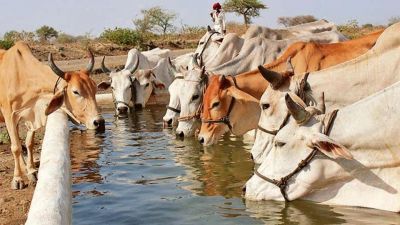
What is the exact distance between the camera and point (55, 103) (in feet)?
24.5

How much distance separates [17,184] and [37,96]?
4.04 ft

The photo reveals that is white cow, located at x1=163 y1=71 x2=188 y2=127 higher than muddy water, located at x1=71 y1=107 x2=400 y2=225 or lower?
higher

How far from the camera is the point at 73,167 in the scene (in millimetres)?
8133

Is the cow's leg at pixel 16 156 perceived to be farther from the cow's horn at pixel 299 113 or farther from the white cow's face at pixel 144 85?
the white cow's face at pixel 144 85

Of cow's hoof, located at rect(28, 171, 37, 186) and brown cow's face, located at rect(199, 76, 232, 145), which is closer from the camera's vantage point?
cow's hoof, located at rect(28, 171, 37, 186)

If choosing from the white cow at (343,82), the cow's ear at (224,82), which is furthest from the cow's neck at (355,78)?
the cow's ear at (224,82)

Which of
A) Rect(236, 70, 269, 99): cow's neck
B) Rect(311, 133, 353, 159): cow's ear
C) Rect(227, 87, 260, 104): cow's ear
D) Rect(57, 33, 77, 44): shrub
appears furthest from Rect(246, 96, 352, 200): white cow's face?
Rect(57, 33, 77, 44): shrub

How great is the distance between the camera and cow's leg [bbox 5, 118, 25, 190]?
7.13 metres

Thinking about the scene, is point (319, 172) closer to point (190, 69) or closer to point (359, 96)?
point (359, 96)

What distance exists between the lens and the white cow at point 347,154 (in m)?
4.50

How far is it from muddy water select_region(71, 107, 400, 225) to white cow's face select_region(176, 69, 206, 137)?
28 cm

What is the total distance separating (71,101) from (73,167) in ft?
3.03

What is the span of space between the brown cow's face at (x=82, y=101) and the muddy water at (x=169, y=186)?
62cm

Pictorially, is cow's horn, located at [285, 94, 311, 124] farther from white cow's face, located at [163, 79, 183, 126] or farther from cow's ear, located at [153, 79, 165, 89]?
cow's ear, located at [153, 79, 165, 89]
